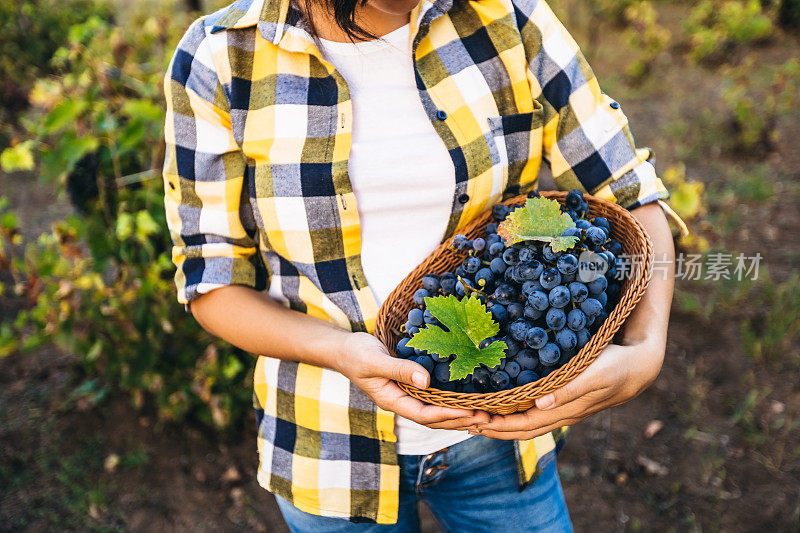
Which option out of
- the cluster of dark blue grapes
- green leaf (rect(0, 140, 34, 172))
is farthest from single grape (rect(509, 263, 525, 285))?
green leaf (rect(0, 140, 34, 172))

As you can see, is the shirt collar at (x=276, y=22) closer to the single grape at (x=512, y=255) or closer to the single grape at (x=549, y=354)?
the single grape at (x=512, y=255)

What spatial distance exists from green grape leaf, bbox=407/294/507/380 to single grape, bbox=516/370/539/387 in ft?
0.14

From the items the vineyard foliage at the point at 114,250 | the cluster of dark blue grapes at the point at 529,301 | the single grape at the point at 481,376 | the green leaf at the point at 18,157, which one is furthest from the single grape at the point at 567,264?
the green leaf at the point at 18,157

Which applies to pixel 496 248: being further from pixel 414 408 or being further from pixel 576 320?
pixel 414 408

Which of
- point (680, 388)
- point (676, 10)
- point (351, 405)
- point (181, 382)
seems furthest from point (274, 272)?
point (676, 10)

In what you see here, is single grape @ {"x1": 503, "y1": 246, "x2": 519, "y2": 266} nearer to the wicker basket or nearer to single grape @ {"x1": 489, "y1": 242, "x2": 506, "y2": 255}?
single grape @ {"x1": 489, "y1": 242, "x2": 506, "y2": 255}

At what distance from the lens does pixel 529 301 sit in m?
0.96

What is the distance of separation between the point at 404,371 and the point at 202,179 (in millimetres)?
538

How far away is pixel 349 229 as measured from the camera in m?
1.11

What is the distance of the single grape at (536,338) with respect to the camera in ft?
3.05

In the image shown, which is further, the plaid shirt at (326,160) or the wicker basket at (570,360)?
the plaid shirt at (326,160)

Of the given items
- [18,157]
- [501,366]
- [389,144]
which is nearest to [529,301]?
[501,366]

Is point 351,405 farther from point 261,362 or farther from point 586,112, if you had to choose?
point 586,112

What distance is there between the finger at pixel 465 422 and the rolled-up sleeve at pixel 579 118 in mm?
554
